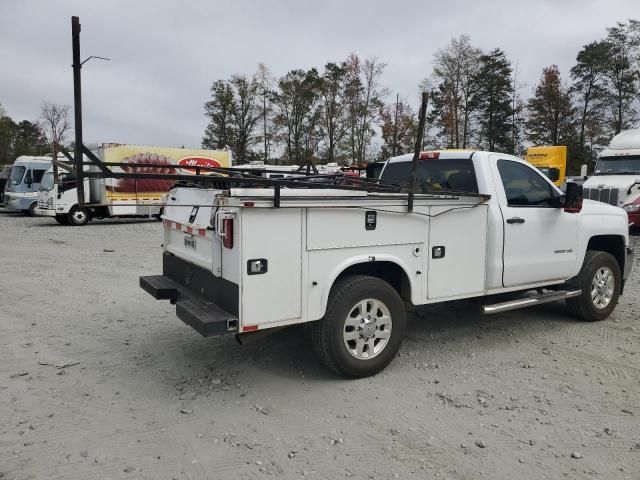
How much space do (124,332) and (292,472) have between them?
3.38 metres

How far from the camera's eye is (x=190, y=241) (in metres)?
4.72

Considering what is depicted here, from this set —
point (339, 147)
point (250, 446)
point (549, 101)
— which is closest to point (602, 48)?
point (549, 101)

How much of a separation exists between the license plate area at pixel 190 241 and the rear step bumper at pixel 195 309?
0.41m

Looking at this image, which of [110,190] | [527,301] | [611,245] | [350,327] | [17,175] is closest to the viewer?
[350,327]

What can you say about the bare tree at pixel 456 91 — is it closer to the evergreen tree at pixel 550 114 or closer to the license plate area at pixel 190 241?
the evergreen tree at pixel 550 114

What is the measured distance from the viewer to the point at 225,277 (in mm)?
4039

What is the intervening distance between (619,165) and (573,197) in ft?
41.3

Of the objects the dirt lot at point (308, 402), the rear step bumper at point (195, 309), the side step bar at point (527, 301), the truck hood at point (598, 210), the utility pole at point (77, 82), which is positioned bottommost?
the dirt lot at point (308, 402)

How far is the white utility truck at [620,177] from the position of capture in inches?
587

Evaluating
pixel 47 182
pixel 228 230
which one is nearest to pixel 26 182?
pixel 47 182

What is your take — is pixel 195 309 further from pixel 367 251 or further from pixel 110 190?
pixel 110 190

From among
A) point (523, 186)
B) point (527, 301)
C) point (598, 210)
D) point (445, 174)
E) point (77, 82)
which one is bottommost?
point (527, 301)

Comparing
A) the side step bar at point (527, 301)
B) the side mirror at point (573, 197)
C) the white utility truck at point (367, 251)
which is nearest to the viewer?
the white utility truck at point (367, 251)

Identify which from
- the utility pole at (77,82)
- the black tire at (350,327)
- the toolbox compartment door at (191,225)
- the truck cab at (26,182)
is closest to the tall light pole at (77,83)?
the utility pole at (77,82)
